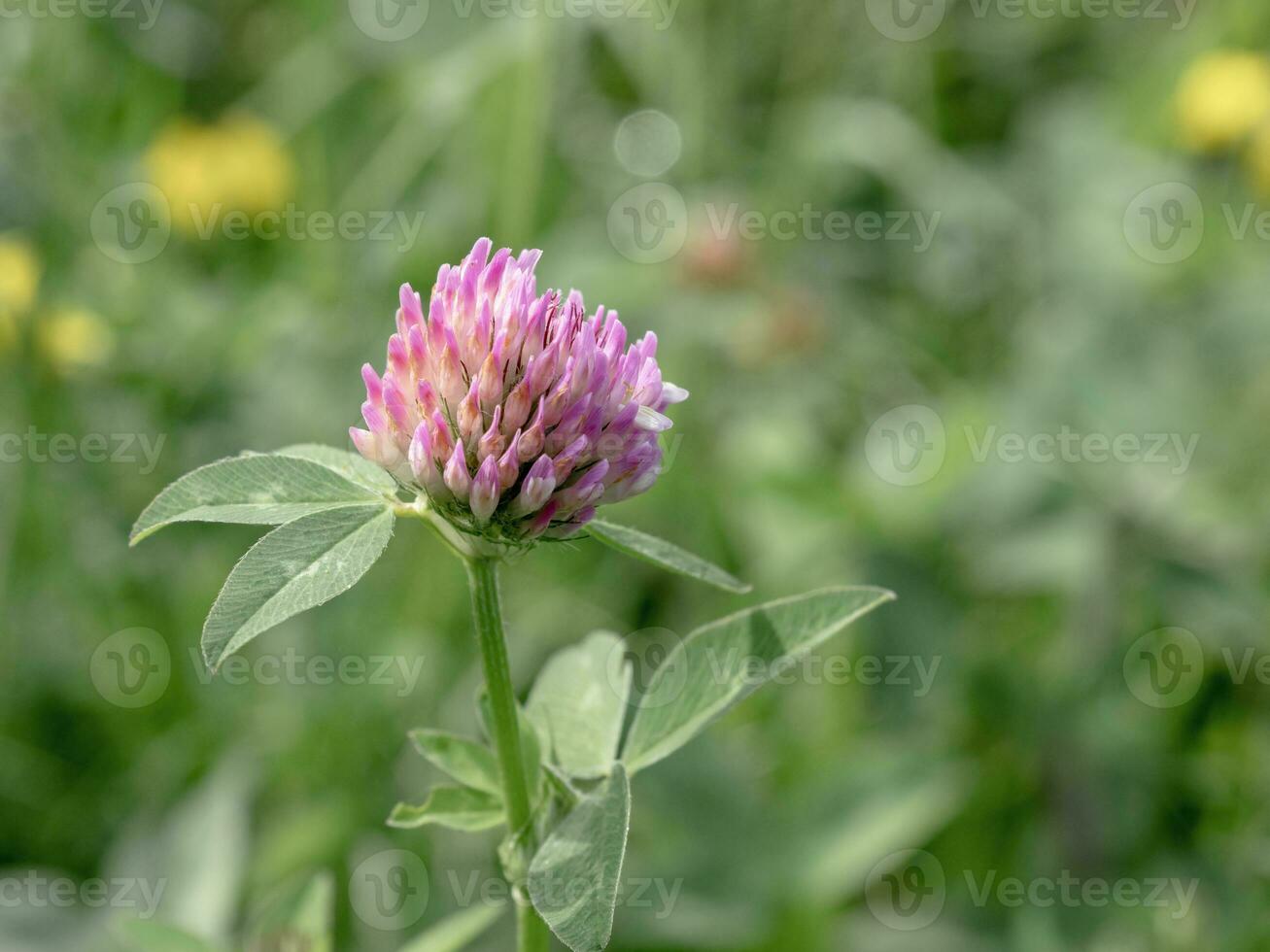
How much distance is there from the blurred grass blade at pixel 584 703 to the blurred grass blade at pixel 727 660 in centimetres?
3

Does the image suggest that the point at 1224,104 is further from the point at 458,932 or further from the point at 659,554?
the point at 458,932

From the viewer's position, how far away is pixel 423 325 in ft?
3.47

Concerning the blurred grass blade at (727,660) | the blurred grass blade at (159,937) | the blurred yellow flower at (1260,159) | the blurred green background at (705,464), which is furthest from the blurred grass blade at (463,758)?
the blurred yellow flower at (1260,159)

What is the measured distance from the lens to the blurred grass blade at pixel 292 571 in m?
0.91

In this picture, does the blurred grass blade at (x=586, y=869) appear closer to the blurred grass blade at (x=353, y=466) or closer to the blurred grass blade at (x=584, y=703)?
the blurred grass blade at (x=584, y=703)

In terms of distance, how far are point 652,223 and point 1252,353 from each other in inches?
57.1

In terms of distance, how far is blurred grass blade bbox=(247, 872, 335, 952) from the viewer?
4.35 ft

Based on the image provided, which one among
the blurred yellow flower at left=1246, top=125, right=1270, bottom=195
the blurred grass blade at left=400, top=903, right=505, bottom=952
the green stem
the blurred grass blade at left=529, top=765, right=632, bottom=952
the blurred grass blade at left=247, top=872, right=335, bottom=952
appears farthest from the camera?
the blurred yellow flower at left=1246, top=125, right=1270, bottom=195

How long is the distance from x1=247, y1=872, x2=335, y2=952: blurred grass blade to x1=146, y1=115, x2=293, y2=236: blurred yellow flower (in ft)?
7.93

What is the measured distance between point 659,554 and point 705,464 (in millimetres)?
2117

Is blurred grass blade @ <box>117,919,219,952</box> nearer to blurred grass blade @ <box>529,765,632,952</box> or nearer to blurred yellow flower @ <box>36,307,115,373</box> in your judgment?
blurred grass blade @ <box>529,765,632,952</box>

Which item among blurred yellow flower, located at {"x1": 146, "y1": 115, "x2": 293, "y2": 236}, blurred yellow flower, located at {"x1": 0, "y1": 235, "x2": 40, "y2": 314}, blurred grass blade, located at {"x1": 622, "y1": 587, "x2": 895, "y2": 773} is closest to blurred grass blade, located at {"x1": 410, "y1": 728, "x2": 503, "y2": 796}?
blurred grass blade, located at {"x1": 622, "y1": 587, "x2": 895, "y2": 773}

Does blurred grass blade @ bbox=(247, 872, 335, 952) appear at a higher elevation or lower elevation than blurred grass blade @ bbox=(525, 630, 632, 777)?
lower

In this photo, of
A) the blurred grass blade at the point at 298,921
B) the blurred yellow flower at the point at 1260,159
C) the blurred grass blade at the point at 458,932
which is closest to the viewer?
the blurred grass blade at the point at 458,932
